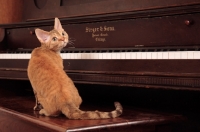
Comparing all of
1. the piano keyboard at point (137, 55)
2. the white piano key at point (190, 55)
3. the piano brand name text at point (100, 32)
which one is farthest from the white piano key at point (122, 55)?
the white piano key at point (190, 55)

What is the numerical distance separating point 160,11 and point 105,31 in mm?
369

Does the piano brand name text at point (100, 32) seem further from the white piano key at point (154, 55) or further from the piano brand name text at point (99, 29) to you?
the white piano key at point (154, 55)

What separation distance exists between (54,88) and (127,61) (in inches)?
15.6

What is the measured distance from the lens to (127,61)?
163cm

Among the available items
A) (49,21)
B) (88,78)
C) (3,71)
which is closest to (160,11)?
(88,78)

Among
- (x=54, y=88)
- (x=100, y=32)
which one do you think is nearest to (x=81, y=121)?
(x=54, y=88)

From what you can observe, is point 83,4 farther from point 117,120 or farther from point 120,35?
point 117,120

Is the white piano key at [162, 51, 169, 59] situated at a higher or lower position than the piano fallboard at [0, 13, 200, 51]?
lower

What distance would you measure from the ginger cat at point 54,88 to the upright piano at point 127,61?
4cm

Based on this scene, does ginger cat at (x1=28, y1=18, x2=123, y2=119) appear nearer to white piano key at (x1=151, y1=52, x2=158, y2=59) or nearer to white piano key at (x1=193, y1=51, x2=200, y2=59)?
white piano key at (x1=151, y1=52, x2=158, y2=59)

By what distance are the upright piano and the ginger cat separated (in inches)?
1.6

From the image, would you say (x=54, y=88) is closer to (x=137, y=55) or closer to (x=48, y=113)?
(x=48, y=113)

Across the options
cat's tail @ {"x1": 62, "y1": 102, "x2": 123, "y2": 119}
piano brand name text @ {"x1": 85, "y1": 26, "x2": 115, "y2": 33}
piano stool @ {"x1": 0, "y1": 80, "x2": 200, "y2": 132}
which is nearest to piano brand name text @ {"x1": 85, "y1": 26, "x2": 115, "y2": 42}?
piano brand name text @ {"x1": 85, "y1": 26, "x2": 115, "y2": 33}

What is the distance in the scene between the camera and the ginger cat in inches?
54.7
